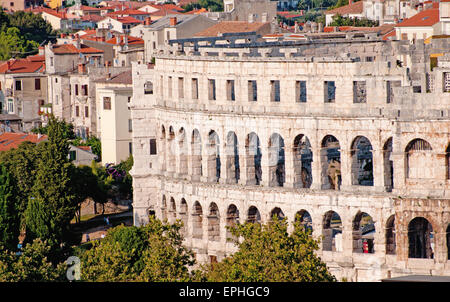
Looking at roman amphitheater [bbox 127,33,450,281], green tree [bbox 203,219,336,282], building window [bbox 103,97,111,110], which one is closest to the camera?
green tree [bbox 203,219,336,282]

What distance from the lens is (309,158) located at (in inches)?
4909

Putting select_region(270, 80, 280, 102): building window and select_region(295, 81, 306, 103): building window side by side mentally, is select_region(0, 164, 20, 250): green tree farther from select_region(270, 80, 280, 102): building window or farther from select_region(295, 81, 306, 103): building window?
select_region(295, 81, 306, 103): building window

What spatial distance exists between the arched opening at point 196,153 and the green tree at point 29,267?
1646 centimetres

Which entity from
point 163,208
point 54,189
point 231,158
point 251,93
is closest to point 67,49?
point 54,189

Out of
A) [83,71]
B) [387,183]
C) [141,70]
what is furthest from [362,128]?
[83,71]

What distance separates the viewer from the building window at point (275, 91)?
11519 cm

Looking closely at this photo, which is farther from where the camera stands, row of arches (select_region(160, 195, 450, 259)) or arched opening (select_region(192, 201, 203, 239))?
arched opening (select_region(192, 201, 203, 239))

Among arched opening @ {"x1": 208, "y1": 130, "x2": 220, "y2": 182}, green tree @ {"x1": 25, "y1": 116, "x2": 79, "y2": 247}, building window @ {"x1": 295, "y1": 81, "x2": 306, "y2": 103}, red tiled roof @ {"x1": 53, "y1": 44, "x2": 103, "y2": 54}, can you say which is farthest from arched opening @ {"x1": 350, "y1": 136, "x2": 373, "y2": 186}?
red tiled roof @ {"x1": 53, "y1": 44, "x2": 103, "y2": 54}

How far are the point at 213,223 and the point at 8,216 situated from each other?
49.9 ft

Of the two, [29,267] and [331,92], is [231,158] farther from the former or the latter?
[29,267]

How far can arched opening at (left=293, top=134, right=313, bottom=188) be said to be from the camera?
114m

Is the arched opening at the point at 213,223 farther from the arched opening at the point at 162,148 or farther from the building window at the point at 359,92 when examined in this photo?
the building window at the point at 359,92

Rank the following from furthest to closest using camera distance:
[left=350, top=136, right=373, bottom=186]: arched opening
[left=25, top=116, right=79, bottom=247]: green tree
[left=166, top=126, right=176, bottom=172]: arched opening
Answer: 1. [left=350, top=136, right=373, bottom=186]: arched opening
2. [left=25, top=116, right=79, bottom=247]: green tree
3. [left=166, top=126, right=176, bottom=172]: arched opening

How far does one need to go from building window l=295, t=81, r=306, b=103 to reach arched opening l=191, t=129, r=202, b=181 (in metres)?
8.20
